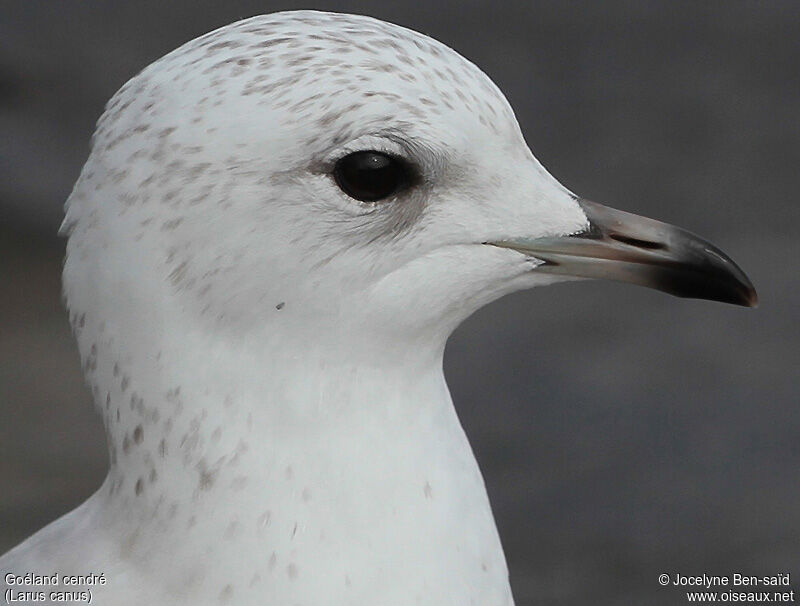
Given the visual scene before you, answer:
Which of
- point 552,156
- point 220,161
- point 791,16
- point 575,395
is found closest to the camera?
point 220,161

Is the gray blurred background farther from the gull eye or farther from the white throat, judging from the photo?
the gull eye

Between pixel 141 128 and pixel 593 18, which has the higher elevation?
pixel 141 128

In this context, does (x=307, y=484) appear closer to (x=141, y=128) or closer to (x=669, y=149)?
(x=141, y=128)

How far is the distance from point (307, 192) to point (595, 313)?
2.96 m

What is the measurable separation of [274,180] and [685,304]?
9.96 feet

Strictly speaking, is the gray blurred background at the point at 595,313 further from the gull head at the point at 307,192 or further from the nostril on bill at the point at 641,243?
the gull head at the point at 307,192

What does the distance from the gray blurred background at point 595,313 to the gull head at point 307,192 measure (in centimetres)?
229

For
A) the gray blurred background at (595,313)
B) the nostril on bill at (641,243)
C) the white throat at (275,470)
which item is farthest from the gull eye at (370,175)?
the gray blurred background at (595,313)

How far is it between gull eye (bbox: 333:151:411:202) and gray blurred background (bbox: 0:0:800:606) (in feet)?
7.78

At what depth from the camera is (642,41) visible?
5391mm

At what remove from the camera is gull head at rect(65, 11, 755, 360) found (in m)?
1.88

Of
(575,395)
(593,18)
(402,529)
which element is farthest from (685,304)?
(402,529)

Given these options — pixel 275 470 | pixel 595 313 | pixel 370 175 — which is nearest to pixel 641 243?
pixel 370 175

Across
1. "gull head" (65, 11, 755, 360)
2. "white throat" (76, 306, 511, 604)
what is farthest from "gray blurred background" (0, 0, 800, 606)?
"gull head" (65, 11, 755, 360)
